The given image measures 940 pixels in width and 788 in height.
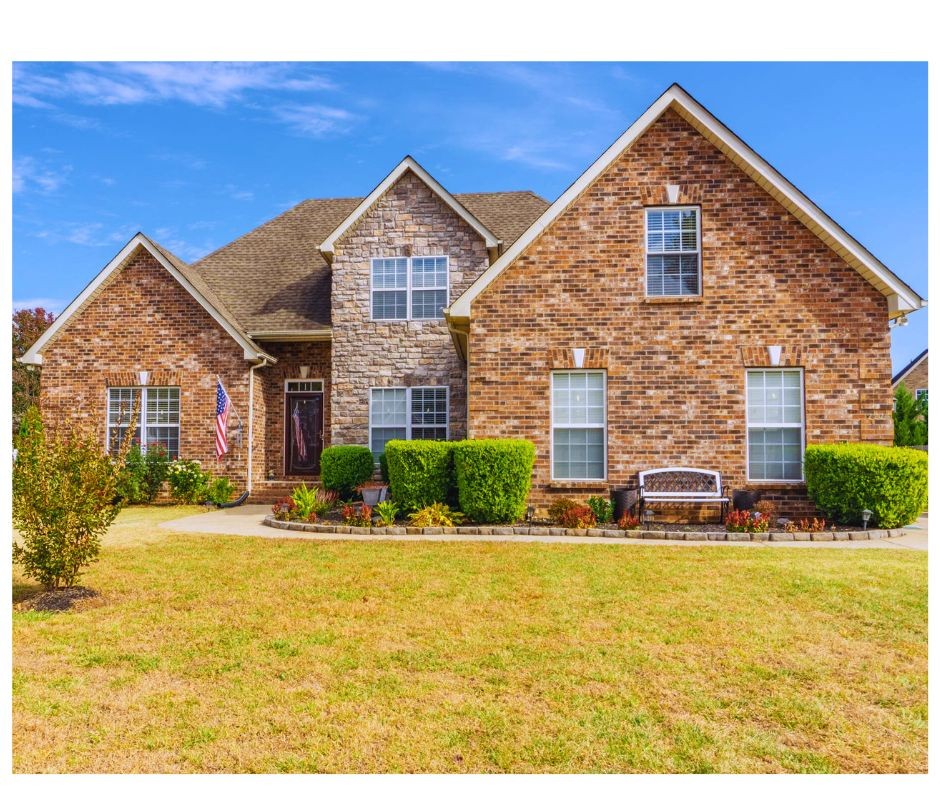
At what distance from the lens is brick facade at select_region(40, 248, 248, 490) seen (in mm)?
17688

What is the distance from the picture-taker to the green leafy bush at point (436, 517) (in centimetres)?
1225

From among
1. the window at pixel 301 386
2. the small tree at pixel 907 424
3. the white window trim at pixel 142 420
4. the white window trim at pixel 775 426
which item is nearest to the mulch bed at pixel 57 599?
the white window trim at pixel 142 420

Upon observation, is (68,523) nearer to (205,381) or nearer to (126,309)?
(205,381)

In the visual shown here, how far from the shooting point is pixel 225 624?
21.5ft

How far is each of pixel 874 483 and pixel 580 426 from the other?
4939 mm

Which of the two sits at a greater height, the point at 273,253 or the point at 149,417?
the point at 273,253

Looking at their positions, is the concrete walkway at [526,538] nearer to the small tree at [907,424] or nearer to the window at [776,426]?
the window at [776,426]

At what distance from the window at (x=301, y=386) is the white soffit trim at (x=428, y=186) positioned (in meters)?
3.50

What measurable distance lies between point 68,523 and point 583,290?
30.9ft

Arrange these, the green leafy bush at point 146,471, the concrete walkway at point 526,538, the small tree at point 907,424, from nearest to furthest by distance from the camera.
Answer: the concrete walkway at point 526,538 < the green leafy bush at point 146,471 < the small tree at point 907,424

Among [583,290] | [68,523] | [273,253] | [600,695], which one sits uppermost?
[273,253]

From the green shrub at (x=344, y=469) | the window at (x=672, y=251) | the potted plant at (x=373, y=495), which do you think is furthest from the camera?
the green shrub at (x=344, y=469)

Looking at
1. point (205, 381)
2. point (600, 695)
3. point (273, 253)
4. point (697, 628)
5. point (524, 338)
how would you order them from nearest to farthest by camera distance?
point (600, 695)
point (697, 628)
point (524, 338)
point (205, 381)
point (273, 253)

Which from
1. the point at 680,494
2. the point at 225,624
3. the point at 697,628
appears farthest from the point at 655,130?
the point at 225,624
